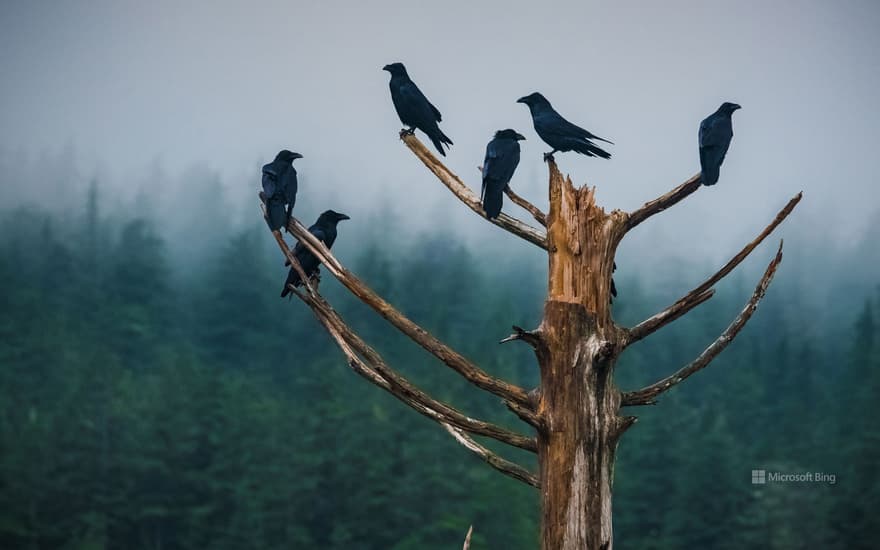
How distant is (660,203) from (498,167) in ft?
3.34

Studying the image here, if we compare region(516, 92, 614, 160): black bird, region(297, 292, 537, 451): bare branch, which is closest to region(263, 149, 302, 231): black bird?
region(297, 292, 537, 451): bare branch

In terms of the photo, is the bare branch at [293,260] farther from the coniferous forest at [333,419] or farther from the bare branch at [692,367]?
the coniferous forest at [333,419]

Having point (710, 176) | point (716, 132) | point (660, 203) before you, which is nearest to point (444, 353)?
point (660, 203)

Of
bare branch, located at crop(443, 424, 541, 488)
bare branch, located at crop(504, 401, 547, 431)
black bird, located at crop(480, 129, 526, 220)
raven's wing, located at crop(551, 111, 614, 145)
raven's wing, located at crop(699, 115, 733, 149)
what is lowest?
bare branch, located at crop(443, 424, 541, 488)

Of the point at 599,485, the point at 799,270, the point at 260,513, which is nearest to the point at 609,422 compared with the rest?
the point at 599,485

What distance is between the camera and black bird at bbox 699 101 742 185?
591 cm

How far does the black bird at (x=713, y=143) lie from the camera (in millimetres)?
5910

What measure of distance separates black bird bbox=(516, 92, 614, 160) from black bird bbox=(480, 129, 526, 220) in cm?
52

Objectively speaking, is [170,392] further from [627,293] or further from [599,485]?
[599,485]

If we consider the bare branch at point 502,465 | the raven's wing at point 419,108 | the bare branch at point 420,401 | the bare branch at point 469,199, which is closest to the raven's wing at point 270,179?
the raven's wing at point 419,108

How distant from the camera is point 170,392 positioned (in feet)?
118

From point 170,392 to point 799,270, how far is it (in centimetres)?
3075

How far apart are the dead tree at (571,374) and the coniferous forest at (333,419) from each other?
90.2 feet

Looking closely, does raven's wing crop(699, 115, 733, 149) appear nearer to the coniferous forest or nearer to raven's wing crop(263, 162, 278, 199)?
raven's wing crop(263, 162, 278, 199)
